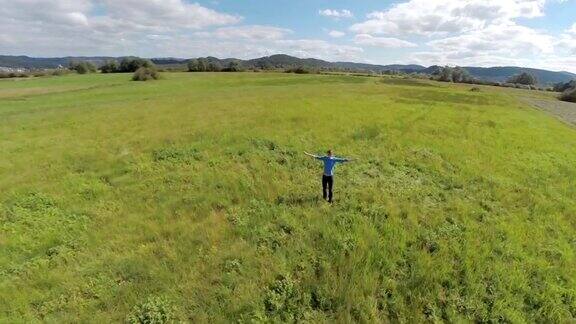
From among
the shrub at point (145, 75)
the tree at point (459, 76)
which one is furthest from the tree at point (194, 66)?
the tree at point (459, 76)

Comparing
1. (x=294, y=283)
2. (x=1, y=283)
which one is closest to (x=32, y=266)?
(x=1, y=283)

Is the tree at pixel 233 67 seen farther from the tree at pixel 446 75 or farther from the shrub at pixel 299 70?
the tree at pixel 446 75

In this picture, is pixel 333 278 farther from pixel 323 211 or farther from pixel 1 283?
pixel 1 283

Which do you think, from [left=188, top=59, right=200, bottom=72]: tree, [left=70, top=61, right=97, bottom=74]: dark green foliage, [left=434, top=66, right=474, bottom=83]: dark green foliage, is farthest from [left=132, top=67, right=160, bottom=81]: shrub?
[left=434, top=66, right=474, bottom=83]: dark green foliage

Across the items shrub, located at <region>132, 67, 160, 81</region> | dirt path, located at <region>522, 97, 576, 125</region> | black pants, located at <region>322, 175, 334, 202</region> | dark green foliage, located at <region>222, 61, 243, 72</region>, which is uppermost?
dark green foliage, located at <region>222, 61, 243, 72</region>

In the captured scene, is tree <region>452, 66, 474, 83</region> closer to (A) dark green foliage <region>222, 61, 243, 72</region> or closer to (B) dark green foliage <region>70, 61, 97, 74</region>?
(A) dark green foliage <region>222, 61, 243, 72</region>

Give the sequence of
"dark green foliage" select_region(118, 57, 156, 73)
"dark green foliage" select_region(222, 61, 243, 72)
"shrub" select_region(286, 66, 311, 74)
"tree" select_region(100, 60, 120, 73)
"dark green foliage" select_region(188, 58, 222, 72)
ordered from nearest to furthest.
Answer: "dark green foliage" select_region(118, 57, 156, 73), "tree" select_region(100, 60, 120, 73), "shrub" select_region(286, 66, 311, 74), "dark green foliage" select_region(188, 58, 222, 72), "dark green foliage" select_region(222, 61, 243, 72)
